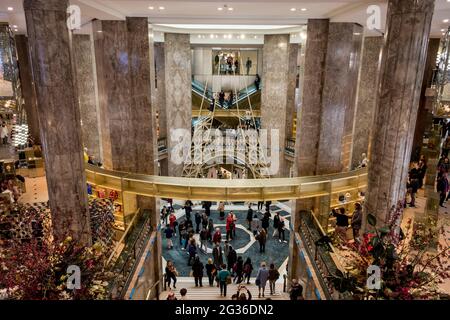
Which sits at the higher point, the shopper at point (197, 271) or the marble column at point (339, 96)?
the marble column at point (339, 96)

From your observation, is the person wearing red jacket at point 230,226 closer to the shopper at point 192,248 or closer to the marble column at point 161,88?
the shopper at point 192,248

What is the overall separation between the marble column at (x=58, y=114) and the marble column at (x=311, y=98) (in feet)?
17.9

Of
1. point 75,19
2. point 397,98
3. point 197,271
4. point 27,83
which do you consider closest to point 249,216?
point 197,271

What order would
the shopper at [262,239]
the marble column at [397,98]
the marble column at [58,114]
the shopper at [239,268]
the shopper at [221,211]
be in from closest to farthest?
the marble column at [397,98]
the marble column at [58,114]
the shopper at [239,268]
the shopper at [262,239]
the shopper at [221,211]

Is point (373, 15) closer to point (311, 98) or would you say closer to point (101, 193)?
point (311, 98)

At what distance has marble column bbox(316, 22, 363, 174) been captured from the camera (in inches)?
333

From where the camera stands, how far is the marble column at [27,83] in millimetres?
12219

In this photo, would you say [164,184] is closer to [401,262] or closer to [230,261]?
[230,261]

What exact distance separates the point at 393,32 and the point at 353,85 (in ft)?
13.3

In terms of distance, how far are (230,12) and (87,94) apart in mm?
7114

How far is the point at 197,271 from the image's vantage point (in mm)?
8977

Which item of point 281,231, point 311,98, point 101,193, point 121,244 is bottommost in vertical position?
point 281,231

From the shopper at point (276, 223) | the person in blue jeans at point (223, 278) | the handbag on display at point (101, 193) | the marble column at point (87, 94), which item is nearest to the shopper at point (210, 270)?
the person in blue jeans at point (223, 278)
